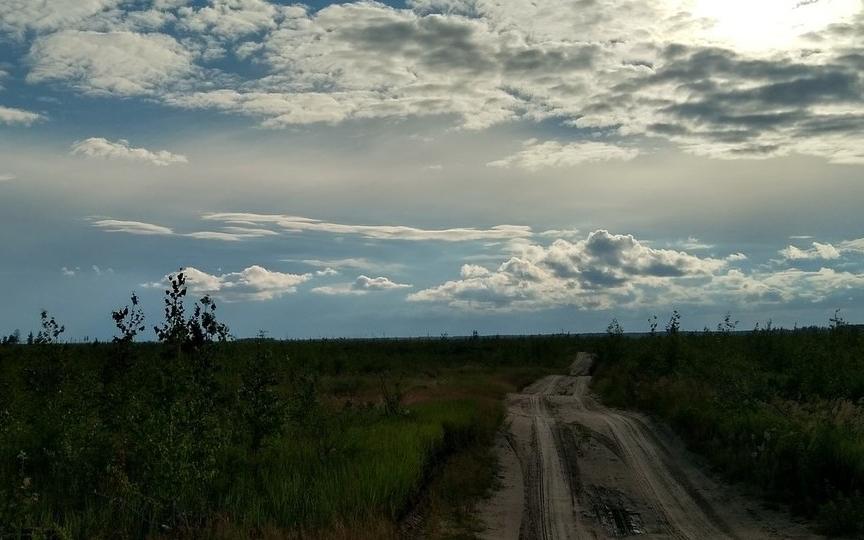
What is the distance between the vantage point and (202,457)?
439 inches

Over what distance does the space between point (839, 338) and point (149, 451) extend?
105 ft

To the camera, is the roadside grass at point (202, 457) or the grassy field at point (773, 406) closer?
the roadside grass at point (202, 457)

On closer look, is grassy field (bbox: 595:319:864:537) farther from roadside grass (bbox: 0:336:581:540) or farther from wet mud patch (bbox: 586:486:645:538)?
roadside grass (bbox: 0:336:581:540)

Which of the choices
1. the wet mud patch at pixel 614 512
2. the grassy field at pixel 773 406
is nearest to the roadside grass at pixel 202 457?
the wet mud patch at pixel 614 512

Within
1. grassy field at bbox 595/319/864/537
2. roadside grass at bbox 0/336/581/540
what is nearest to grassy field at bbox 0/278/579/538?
roadside grass at bbox 0/336/581/540

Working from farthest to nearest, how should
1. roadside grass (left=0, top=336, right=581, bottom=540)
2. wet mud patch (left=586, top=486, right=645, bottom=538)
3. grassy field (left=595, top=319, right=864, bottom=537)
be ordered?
grassy field (left=595, top=319, right=864, bottom=537)
wet mud patch (left=586, top=486, right=645, bottom=538)
roadside grass (left=0, top=336, right=581, bottom=540)

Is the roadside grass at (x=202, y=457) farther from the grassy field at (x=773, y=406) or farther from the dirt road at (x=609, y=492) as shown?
Answer: the grassy field at (x=773, y=406)

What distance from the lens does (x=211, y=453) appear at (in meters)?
11.1

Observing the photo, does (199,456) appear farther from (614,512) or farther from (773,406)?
(773,406)

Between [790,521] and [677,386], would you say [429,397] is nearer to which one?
[677,386]

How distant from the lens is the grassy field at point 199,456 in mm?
10570

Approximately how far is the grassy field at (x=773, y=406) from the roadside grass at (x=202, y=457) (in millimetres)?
6515

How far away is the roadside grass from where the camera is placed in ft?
34.6

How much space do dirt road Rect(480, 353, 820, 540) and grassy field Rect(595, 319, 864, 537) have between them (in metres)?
0.77
